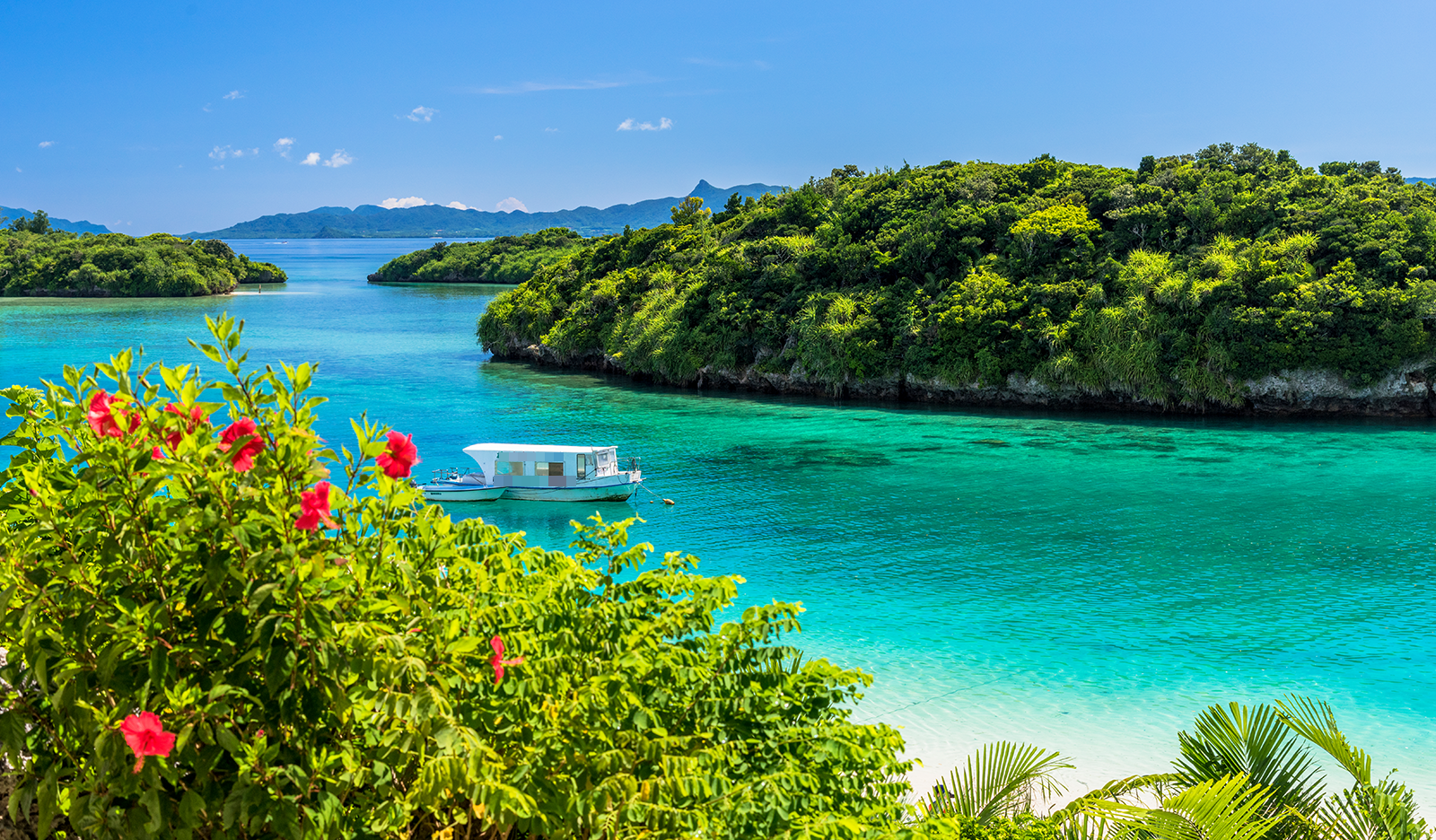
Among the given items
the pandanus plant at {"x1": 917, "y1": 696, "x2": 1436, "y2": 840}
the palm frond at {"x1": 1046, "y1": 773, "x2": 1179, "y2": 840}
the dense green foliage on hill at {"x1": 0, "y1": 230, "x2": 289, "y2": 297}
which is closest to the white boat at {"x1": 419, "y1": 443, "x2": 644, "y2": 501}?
the pandanus plant at {"x1": 917, "y1": 696, "x2": 1436, "y2": 840}

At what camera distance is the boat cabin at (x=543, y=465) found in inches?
1033

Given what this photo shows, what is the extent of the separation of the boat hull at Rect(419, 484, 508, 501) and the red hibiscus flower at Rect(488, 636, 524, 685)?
75.6 ft

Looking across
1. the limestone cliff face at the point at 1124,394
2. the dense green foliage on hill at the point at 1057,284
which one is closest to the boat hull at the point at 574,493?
the dense green foliage on hill at the point at 1057,284

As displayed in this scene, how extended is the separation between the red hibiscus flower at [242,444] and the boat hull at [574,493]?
2260 centimetres

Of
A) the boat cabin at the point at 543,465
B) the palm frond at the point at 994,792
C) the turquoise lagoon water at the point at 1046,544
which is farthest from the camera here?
the boat cabin at the point at 543,465

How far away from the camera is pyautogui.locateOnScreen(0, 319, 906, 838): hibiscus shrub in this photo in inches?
116

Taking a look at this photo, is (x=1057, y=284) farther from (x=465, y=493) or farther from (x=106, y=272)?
(x=106, y=272)

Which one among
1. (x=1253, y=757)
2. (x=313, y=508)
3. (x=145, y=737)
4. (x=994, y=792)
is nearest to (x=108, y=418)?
(x=313, y=508)

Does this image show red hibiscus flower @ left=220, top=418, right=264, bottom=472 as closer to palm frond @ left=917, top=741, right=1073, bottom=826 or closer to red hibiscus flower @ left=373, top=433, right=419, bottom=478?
→ red hibiscus flower @ left=373, top=433, right=419, bottom=478

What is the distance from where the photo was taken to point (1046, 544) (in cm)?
2066

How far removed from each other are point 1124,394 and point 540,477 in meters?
25.1

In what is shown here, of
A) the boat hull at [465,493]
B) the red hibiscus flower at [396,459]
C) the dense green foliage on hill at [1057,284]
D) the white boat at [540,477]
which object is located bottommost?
the boat hull at [465,493]

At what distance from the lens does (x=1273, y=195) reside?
131 feet

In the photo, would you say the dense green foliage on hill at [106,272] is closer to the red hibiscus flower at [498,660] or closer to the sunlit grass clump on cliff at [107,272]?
the sunlit grass clump on cliff at [107,272]
